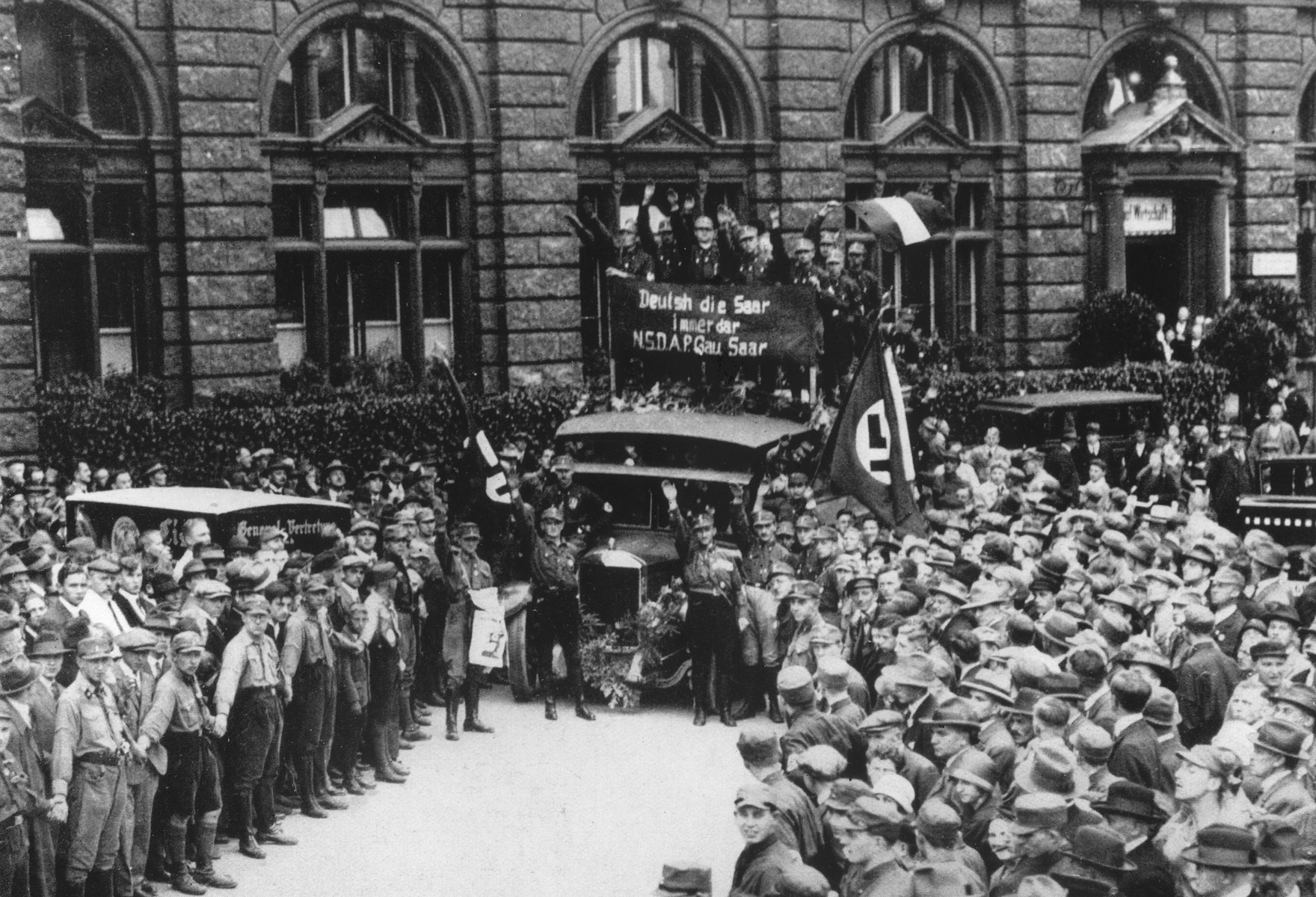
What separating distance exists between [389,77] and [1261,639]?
56.5 ft

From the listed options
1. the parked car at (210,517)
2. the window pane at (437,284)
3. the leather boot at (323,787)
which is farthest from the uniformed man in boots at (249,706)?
the window pane at (437,284)

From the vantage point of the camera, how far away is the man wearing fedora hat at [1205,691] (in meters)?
11.0

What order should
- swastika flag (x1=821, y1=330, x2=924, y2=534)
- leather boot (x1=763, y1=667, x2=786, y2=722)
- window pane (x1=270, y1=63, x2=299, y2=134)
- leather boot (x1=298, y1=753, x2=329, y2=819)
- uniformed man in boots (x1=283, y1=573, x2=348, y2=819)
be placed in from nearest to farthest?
uniformed man in boots (x1=283, y1=573, x2=348, y2=819)
leather boot (x1=298, y1=753, x2=329, y2=819)
leather boot (x1=763, y1=667, x2=786, y2=722)
swastika flag (x1=821, y1=330, x2=924, y2=534)
window pane (x1=270, y1=63, x2=299, y2=134)

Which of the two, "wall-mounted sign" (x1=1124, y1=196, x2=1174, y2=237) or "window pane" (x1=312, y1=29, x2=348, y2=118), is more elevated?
"window pane" (x1=312, y1=29, x2=348, y2=118)

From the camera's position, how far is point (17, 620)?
10102 mm

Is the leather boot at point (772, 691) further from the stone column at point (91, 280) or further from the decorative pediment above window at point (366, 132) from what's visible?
the decorative pediment above window at point (366, 132)

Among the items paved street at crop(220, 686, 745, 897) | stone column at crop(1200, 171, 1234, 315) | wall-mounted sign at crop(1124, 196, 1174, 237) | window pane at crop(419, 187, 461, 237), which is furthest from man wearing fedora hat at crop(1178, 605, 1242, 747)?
stone column at crop(1200, 171, 1234, 315)

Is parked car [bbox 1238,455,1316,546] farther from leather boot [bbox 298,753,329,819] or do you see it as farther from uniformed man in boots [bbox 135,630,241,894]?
uniformed man in boots [bbox 135,630,241,894]

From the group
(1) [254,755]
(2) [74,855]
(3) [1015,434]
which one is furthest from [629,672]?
(3) [1015,434]

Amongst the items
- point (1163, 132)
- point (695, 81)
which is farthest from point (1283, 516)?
point (1163, 132)

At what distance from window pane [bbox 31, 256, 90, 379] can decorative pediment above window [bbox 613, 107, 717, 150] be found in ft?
25.7

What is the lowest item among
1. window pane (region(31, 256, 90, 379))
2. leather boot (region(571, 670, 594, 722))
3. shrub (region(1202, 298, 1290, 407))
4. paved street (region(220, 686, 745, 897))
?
paved street (region(220, 686, 745, 897))

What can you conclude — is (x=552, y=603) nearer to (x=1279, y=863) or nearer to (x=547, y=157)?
(x=1279, y=863)

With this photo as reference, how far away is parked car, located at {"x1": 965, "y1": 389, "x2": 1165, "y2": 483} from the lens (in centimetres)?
2306
